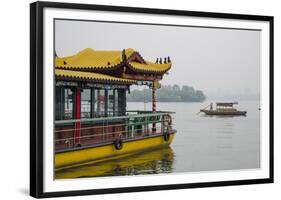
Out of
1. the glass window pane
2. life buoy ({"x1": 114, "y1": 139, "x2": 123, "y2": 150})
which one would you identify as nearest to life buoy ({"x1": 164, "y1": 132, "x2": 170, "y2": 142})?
life buoy ({"x1": 114, "y1": 139, "x2": 123, "y2": 150})

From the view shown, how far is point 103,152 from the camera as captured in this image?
6.19m

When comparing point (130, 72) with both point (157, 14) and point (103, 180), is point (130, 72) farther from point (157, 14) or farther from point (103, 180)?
point (103, 180)

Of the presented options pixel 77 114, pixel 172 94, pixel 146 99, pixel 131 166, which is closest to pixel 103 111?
pixel 77 114

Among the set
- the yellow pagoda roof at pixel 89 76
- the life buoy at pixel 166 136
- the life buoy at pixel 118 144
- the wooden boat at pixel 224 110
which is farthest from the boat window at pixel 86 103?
the wooden boat at pixel 224 110

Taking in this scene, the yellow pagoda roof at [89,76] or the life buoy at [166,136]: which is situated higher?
the yellow pagoda roof at [89,76]

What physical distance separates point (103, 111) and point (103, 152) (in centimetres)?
37

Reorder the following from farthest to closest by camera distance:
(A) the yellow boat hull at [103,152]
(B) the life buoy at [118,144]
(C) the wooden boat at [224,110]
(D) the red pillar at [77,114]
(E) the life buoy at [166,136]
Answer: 1. (C) the wooden boat at [224,110]
2. (E) the life buoy at [166,136]
3. (B) the life buoy at [118,144]
4. (D) the red pillar at [77,114]
5. (A) the yellow boat hull at [103,152]

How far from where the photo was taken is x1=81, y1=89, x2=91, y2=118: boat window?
6.08m

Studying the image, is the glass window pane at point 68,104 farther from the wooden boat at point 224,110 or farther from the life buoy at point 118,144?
the wooden boat at point 224,110

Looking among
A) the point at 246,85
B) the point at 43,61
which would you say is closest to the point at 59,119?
the point at 43,61

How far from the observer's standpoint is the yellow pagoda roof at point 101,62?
19.5 ft

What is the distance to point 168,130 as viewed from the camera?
21.6 ft

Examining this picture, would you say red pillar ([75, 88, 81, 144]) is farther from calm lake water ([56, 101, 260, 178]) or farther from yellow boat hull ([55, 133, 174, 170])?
calm lake water ([56, 101, 260, 178])

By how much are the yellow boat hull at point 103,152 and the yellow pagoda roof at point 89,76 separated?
22.3 inches
